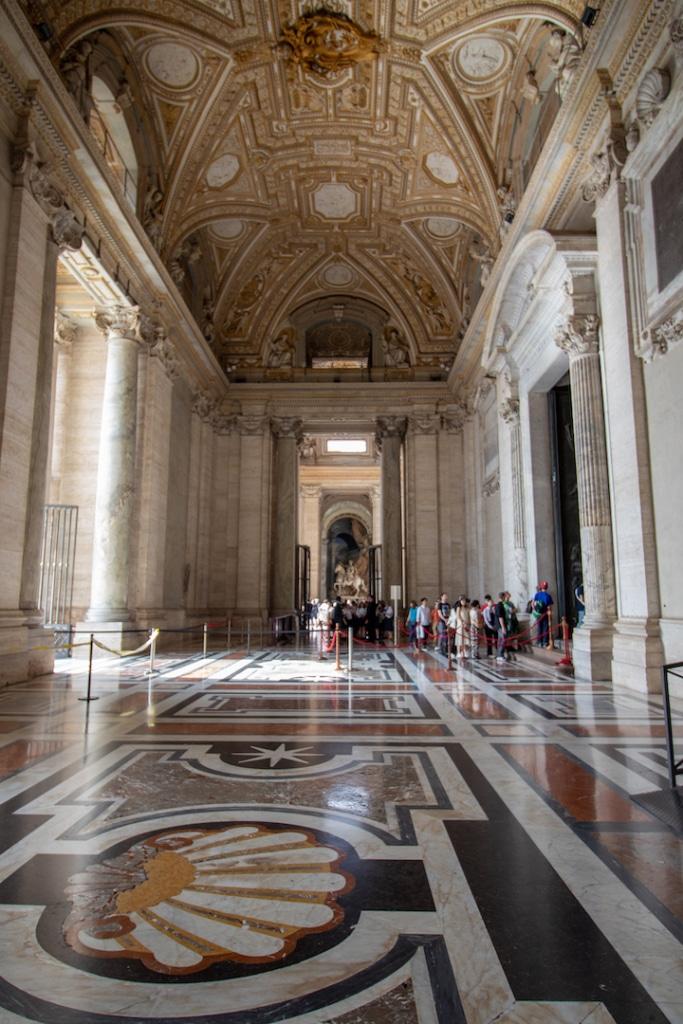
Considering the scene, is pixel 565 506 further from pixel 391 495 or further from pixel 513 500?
pixel 391 495

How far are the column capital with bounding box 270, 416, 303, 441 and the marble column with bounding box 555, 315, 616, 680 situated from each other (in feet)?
41.5

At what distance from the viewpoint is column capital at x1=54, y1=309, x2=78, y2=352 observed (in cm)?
1477

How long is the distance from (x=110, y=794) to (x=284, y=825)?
1082mm

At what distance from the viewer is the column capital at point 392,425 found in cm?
2153

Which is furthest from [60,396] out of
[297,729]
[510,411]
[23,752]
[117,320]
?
[297,729]

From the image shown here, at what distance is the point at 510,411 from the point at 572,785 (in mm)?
11516

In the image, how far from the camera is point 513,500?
543 inches

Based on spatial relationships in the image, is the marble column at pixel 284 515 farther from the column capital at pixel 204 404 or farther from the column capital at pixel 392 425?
the column capital at pixel 392 425

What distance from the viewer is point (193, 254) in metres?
17.9

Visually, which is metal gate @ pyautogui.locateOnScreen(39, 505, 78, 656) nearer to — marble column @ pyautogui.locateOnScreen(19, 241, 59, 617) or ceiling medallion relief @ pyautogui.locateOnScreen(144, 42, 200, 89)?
marble column @ pyautogui.locateOnScreen(19, 241, 59, 617)

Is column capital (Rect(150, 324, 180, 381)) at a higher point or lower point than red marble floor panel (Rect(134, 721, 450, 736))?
higher

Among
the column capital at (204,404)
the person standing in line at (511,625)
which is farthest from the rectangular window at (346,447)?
the person standing in line at (511,625)

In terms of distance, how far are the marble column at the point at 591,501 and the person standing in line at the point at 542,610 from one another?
83.8 inches

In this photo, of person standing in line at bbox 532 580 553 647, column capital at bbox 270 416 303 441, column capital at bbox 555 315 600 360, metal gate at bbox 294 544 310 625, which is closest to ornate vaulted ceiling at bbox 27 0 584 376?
column capital at bbox 270 416 303 441
